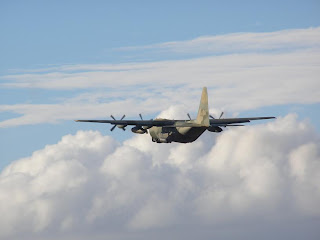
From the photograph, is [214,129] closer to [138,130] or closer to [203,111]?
[203,111]

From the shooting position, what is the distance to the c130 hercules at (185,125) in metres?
126

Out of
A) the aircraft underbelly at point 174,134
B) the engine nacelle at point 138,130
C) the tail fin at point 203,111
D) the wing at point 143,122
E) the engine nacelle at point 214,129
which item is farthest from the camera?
the engine nacelle at point 214,129

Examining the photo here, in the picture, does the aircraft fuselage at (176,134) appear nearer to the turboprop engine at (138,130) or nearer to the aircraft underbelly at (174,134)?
the aircraft underbelly at (174,134)

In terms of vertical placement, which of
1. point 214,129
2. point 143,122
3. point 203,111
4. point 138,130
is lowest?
point 214,129

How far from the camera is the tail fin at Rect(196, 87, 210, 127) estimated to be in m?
126

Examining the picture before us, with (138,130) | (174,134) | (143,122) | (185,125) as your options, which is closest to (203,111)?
(185,125)

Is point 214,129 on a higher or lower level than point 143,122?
lower

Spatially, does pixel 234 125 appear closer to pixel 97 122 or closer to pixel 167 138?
pixel 167 138

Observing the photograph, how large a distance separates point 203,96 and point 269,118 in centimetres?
1065

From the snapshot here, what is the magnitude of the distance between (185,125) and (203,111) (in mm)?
3492

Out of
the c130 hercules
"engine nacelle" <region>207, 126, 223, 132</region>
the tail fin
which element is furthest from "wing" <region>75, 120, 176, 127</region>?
"engine nacelle" <region>207, 126, 223, 132</region>

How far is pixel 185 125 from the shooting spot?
125188 millimetres

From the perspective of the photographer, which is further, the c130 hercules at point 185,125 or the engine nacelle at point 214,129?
the engine nacelle at point 214,129

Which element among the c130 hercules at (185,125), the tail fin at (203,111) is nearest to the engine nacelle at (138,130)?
the c130 hercules at (185,125)
